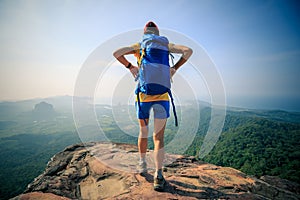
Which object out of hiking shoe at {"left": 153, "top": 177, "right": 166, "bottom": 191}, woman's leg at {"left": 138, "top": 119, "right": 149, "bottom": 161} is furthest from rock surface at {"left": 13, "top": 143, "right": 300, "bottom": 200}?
woman's leg at {"left": 138, "top": 119, "right": 149, "bottom": 161}

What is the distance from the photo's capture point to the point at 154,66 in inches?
103

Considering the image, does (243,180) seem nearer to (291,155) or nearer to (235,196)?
(235,196)

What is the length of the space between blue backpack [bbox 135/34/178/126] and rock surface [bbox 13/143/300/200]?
1.75 metres

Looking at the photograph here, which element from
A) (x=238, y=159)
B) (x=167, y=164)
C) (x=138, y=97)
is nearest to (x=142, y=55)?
(x=138, y=97)

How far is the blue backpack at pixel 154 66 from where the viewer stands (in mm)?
2627

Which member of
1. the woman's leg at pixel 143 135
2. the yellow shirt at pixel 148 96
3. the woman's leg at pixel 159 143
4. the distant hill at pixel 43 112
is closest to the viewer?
the woman's leg at pixel 159 143

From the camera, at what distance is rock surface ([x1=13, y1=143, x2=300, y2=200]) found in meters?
2.60

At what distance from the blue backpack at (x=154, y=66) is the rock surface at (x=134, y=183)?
175 cm

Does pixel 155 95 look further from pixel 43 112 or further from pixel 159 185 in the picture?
pixel 43 112

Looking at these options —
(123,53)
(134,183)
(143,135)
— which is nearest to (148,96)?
(143,135)

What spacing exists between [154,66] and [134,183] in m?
2.21

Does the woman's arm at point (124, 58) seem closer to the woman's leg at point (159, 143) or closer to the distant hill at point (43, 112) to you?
the woman's leg at point (159, 143)

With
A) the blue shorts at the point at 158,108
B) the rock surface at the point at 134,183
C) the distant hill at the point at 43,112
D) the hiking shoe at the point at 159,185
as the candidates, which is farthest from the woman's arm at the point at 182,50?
the distant hill at the point at 43,112

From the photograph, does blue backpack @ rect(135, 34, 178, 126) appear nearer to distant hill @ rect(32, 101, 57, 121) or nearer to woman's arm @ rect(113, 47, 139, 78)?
woman's arm @ rect(113, 47, 139, 78)
